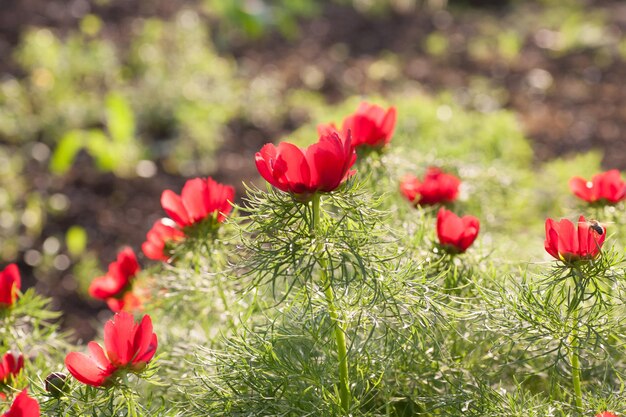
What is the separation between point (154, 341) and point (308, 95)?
3.77m

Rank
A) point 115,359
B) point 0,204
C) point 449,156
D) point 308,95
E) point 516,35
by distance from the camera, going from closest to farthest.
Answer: point 115,359, point 449,156, point 0,204, point 308,95, point 516,35

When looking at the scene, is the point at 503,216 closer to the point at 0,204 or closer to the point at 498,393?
the point at 498,393

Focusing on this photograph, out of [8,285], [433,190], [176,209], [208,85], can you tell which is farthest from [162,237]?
[208,85]

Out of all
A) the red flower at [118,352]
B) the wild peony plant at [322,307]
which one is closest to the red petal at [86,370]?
the red flower at [118,352]

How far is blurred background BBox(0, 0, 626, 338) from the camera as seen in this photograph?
3598mm

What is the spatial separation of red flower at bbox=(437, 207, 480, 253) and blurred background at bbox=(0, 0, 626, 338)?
1736 millimetres

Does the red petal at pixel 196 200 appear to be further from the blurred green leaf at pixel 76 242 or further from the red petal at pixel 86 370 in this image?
the blurred green leaf at pixel 76 242

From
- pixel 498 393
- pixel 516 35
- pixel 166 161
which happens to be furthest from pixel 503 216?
pixel 516 35

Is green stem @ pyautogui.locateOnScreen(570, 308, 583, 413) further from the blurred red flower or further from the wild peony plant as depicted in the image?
the blurred red flower

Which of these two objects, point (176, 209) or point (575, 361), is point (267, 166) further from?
point (575, 361)

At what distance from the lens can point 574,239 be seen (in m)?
1.16

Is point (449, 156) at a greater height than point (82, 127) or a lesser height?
greater

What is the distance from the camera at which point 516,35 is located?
598 centimetres

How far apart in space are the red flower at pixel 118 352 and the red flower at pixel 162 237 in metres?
0.39
